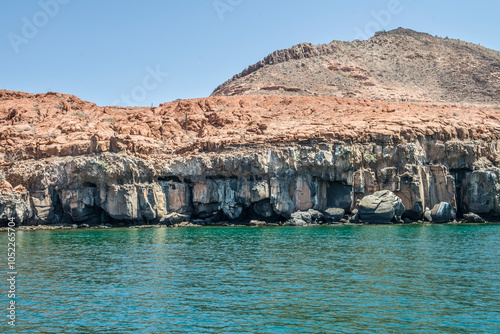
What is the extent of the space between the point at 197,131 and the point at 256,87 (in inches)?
1139

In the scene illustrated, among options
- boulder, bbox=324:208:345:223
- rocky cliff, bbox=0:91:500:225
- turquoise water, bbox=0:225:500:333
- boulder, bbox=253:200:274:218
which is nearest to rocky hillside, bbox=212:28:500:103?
rocky cliff, bbox=0:91:500:225

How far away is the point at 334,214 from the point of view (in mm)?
51312

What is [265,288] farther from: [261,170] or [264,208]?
[264,208]

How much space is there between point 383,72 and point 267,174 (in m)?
61.1

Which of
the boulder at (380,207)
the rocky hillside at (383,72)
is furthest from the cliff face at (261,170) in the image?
the rocky hillside at (383,72)

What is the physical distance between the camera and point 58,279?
21938 mm

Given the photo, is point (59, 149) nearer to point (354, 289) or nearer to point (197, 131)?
point (197, 131)

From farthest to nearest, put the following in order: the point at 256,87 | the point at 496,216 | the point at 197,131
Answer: the point at 256,87, the point at 197,131, the point at 496,216

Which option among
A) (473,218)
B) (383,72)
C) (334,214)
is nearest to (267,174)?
(334,214)

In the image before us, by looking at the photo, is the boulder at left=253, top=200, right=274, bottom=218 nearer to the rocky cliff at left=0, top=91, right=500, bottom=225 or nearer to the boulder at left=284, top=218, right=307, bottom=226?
the rocky cliff at left=0, top=91, right=500, bottom=225

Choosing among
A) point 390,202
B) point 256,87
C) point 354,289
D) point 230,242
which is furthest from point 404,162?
point 256,87

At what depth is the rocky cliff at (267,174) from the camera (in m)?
52.8

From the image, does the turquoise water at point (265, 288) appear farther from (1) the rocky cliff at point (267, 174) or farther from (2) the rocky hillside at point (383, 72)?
(2) the rocky hillside at point (383, 72)

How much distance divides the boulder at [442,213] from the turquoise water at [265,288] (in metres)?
17.0
